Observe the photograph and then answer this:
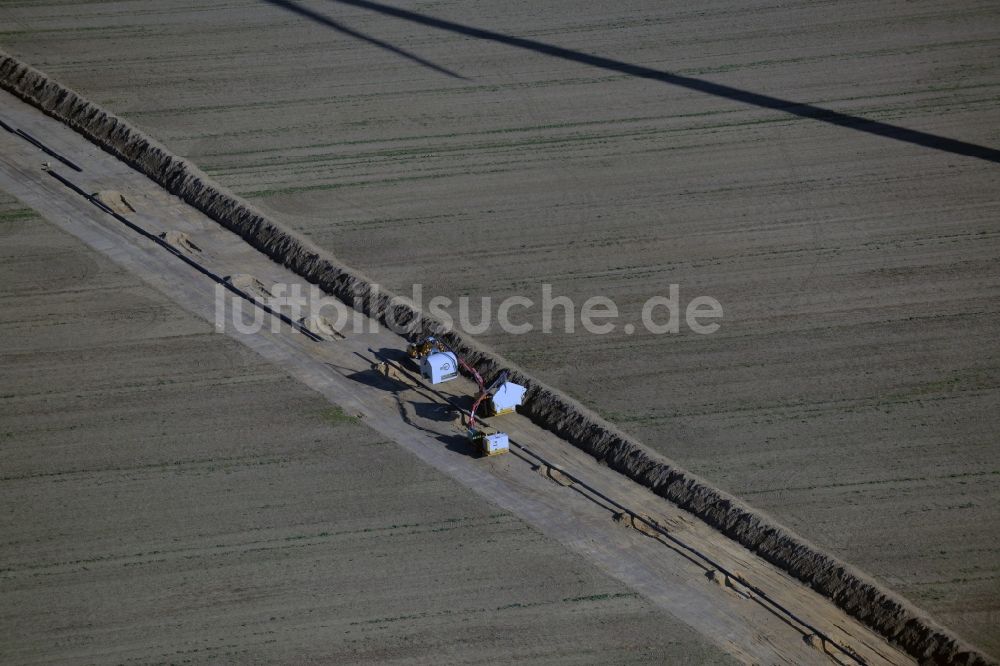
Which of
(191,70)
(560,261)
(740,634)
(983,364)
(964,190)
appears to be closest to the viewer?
(740,634)

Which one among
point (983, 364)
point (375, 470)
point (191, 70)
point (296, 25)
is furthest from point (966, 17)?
point (375, 470)

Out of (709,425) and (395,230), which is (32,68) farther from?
(709,425)

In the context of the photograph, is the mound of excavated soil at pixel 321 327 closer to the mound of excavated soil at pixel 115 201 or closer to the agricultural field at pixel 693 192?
the agricultural field at pixel 693 192

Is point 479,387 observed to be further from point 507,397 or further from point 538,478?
point 538,478

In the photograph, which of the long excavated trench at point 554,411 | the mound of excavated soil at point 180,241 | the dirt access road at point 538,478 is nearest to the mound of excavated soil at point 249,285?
the dirt access road at point 538,478

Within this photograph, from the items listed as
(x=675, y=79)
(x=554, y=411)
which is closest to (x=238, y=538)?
(x=554, y=411)

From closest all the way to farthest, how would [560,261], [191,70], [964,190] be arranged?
[560,261] → [964,190] → [191,70]
